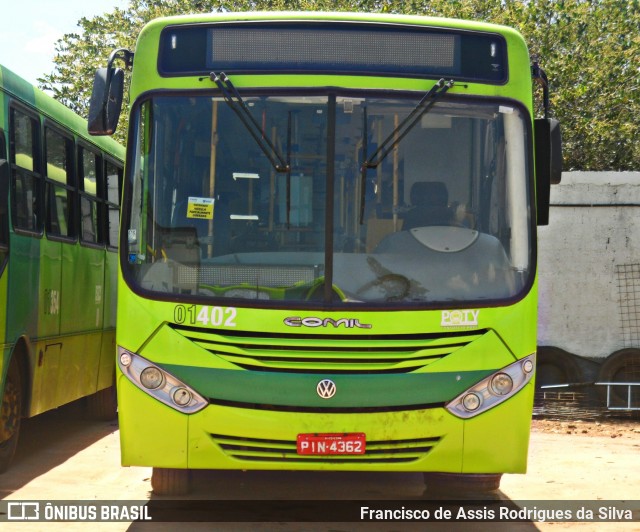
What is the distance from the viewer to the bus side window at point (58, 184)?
1035 cm

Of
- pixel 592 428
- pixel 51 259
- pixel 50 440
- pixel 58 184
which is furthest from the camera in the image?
pixel 592 428

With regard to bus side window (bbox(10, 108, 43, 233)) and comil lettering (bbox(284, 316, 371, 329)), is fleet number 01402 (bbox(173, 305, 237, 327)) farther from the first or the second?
bus side window (bbox(10, 108, 43, 233))

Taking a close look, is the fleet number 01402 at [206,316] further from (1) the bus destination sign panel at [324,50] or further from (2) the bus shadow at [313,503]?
(1) the bus destination sign panel at [324,50]

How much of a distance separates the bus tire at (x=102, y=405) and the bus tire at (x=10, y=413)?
11.2ft

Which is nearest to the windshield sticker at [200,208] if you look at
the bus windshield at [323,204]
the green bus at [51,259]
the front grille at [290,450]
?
the bus windshield at [323,204]

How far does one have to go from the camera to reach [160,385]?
7.13 metres

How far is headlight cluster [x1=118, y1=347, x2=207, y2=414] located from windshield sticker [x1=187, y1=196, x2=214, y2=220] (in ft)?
3.07

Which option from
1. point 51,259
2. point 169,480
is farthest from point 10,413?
point 169,480

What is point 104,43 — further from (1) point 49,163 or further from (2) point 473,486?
(2) point 473,486

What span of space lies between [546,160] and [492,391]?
1.59 meters

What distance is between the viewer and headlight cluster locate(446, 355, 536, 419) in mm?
7137

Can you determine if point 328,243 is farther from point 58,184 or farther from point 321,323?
point 58,184

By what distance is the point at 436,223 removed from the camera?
7449 mm

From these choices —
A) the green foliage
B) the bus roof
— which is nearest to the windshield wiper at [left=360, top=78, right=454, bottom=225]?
the bus roof
